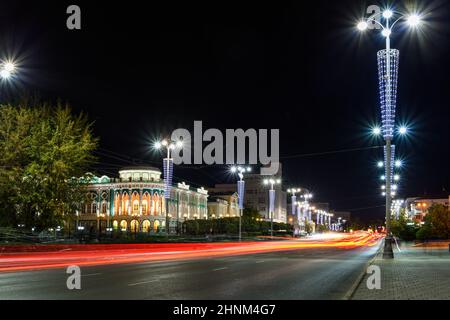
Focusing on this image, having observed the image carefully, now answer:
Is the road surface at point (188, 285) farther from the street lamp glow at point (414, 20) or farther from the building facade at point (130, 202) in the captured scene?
the building facade at point (130, 202)

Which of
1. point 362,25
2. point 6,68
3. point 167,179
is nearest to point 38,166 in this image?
point 167,179

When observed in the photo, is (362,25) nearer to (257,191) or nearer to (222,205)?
(222,205)

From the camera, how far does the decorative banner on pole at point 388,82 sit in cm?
2802

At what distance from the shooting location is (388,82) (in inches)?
1097

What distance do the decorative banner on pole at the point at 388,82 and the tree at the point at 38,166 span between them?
22177mm

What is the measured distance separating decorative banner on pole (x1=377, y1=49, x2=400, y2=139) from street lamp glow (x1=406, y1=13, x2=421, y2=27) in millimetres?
1483

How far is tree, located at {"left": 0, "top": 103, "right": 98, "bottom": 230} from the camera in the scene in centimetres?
3884

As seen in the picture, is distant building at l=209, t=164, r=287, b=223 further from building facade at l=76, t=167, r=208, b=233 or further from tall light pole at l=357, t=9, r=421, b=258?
tall light pole at l=357, t=9, r=421, b=258

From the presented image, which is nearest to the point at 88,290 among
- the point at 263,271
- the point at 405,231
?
the point at 263,271

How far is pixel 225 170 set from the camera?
170m

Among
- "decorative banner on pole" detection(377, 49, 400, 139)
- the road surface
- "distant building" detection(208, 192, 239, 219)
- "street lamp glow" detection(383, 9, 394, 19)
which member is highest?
"street lamp glow" detection(383, 9, 394, 19)

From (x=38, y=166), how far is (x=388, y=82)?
77.9 feet

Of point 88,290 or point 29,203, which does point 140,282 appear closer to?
point 88,290

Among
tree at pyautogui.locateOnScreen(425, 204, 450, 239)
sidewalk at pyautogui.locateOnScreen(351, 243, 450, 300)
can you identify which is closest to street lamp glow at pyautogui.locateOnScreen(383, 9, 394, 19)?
sidewalk at pyautogui.locateOnScreen(351, 243, 450, 300)
